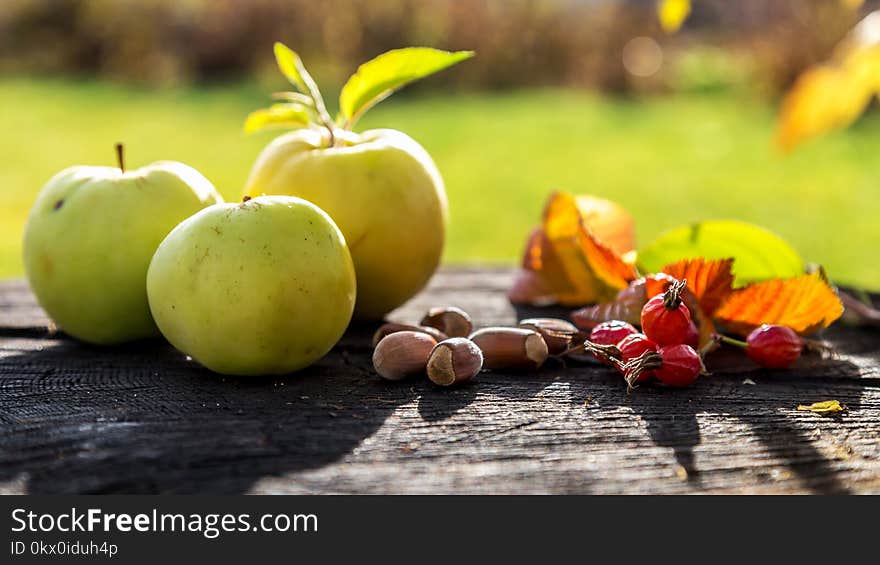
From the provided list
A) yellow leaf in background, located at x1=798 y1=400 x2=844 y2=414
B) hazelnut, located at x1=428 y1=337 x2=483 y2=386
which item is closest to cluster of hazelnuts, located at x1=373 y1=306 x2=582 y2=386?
hazelnut, located at x1=428 y1=337 x2=483 y2=386

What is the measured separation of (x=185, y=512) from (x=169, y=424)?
180 millimetres

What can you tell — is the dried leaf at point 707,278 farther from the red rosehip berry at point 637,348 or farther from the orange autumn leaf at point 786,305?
the red rosehip berry at point 637,348

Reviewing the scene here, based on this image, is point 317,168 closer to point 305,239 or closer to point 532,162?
point 305,239

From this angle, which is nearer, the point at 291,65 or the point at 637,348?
the point at 637,348

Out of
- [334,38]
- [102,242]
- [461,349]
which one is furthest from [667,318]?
[334,38]

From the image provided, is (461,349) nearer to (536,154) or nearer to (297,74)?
(297,74)

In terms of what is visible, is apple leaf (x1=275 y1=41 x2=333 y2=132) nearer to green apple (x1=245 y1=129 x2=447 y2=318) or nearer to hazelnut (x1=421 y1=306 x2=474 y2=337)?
green apple (x1=245 y1=129 x2=447 y2=318)

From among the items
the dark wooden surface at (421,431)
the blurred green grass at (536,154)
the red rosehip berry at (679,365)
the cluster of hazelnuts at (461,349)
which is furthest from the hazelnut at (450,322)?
the blurred green grass at (536,154)

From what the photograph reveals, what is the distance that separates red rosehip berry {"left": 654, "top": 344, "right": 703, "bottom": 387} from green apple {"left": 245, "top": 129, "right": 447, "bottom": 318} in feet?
1.46

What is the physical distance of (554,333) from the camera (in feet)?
4.50

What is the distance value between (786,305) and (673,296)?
24cm

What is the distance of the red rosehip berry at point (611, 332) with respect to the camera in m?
1.30

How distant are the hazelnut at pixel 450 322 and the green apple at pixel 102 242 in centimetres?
38

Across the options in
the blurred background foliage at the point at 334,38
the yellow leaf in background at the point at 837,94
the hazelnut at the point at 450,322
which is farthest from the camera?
the blurred background foliage at the point at 334,38
